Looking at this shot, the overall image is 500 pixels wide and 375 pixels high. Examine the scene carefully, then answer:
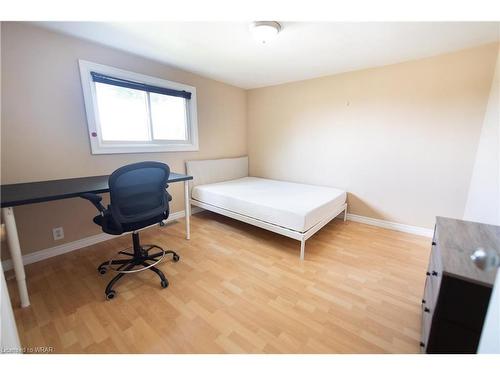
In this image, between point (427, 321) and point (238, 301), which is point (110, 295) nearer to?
point (238, 301)

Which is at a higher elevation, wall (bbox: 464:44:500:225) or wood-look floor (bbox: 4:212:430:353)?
wall (bbox: 464:44:500:225)

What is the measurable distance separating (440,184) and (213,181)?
3248mm

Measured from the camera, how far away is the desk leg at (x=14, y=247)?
1431 mm

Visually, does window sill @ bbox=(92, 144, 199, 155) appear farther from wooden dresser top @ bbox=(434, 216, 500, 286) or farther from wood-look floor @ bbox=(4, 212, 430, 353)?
wooden dresser top @ bbox=(434, 216, 500, 286)

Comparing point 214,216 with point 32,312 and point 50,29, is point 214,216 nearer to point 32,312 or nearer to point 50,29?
point 32,312

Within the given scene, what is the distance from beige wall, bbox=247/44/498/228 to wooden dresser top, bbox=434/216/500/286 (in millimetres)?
1658

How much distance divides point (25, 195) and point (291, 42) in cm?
275

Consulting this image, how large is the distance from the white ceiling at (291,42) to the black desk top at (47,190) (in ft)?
4.78

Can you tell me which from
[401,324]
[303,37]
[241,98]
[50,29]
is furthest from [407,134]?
[50,29]

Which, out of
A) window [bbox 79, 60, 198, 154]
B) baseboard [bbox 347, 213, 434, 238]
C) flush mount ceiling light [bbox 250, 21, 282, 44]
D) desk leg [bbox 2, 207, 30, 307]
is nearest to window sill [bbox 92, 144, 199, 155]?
window [bbox 79, 60, 198, 154]

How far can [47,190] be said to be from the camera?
→ 5.64 ft

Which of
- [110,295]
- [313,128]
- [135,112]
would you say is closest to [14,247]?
[110,295]

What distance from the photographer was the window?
2330 mm

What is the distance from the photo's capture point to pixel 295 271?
2010 mm
